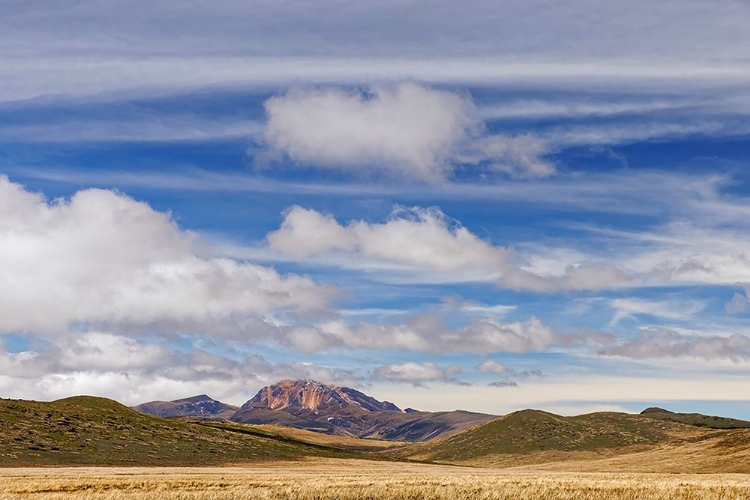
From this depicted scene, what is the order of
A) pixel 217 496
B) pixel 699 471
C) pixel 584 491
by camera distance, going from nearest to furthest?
pixel 217 496
pixel 584 491
pixel 699 471

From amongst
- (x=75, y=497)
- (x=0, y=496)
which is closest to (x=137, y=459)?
(x=0, y=496)

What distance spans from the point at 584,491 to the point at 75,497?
134ft

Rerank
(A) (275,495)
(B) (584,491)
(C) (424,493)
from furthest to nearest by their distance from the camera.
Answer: (B) (584,491) < (C) (424,493) < (A) (275,495)

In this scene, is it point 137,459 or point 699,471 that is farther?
point 137,459

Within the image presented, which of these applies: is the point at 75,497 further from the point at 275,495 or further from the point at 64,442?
the point at 64,442

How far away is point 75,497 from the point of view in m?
53.8

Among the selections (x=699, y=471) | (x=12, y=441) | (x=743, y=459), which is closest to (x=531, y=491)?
(x=699, y=471)

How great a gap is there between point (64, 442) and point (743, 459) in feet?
541

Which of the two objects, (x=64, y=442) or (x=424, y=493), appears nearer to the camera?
(x=424, y=493)

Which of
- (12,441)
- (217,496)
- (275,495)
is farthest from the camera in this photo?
(12,441)

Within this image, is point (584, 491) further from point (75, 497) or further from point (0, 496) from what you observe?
point (0, 496)

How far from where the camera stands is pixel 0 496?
216ft

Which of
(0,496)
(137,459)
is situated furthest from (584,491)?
(137,459)

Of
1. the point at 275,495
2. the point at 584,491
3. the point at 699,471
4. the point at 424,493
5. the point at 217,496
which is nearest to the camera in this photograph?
the point at 217,496
